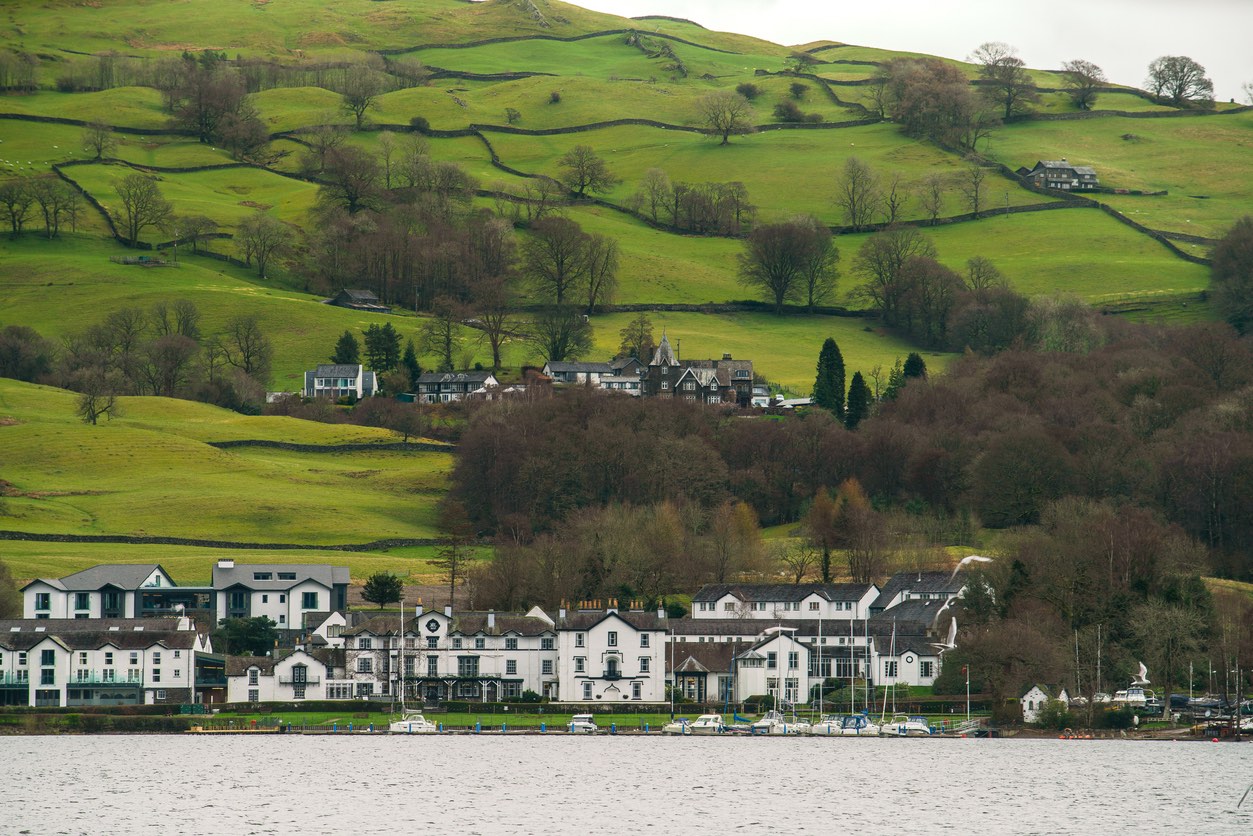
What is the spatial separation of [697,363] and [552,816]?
10938 cm

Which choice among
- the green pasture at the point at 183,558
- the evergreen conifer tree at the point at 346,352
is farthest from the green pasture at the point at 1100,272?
the green pasture at the point at 183,558

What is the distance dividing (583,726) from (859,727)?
43.1 ft

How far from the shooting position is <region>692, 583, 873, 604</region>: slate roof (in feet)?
354

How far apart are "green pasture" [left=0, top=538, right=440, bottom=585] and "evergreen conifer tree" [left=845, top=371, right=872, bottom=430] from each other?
41.2 m

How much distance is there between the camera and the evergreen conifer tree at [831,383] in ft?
504

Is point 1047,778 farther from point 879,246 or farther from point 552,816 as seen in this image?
point 879,246

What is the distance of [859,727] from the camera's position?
88250mm

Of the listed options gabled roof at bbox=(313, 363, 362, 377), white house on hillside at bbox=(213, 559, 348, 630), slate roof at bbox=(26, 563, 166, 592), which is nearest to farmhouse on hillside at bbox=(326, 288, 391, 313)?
gabled roof at bbox=(313, 363, 362, 377)

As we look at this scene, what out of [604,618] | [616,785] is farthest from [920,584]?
[616,785]

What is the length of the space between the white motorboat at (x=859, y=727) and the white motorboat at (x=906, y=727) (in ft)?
1.53

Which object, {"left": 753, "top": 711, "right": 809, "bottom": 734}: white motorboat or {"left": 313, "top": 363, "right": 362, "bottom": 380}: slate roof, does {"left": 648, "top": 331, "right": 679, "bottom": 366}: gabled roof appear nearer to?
{"left": 313, "top": 363, "right": 362, "bottom": 380}: slate roof

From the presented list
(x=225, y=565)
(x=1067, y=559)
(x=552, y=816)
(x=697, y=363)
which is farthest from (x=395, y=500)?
(x=552, y=816)

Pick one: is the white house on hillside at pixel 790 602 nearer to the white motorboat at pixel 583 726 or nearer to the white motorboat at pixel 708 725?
the white motorboat at pixel 708 725

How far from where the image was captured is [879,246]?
191750 millimetres
